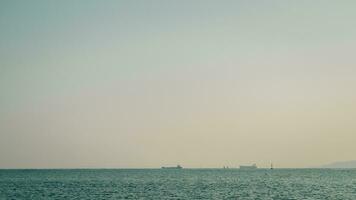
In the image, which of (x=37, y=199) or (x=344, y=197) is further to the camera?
(x=344, y=197)

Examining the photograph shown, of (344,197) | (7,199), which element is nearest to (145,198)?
(7,199)

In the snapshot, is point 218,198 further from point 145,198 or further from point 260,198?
point 145,198

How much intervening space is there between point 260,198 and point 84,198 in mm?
28255

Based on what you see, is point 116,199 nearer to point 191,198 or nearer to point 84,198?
point 84,198

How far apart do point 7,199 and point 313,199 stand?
1922 inches

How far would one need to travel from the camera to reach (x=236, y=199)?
73.5 m

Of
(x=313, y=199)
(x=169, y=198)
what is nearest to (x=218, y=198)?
(x=169, y=198)

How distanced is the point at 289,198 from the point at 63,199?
36.1 m

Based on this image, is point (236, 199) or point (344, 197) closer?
point (236, 199)

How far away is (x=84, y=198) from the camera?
74875 millimetres

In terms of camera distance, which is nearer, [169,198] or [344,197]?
[169,198]

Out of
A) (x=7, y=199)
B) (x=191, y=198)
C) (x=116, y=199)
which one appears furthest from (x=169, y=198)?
(x=7, y=199)

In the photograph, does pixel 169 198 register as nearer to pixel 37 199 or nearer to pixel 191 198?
pixel 191 198

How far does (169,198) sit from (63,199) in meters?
16.8
